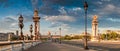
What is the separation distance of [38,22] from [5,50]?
17251 centimetres

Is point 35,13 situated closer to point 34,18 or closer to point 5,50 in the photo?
point 34,18

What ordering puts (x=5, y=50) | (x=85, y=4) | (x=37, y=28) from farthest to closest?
(x=37, y=28), (x=85, y=4), (x=5, y=50)

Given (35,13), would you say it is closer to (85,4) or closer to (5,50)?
(85,4)

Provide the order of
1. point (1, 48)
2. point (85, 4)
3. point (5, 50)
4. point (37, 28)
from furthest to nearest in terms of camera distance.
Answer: point (37, 28) → point (85, 4) → point (5, 50) → point (1, 48)

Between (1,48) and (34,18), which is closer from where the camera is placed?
(1,48)

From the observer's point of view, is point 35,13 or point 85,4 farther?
point 35,13

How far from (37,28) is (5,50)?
16924cm

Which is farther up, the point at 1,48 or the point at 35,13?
the point at 35,13

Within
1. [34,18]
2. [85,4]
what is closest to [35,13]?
[34,18]

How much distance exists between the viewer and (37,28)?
191375 mm

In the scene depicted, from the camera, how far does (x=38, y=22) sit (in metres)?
195

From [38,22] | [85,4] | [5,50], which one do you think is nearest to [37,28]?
[38,22]

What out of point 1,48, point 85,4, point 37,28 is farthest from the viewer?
point 37,28

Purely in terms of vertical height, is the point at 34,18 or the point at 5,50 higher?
Result: the point at 34,18
